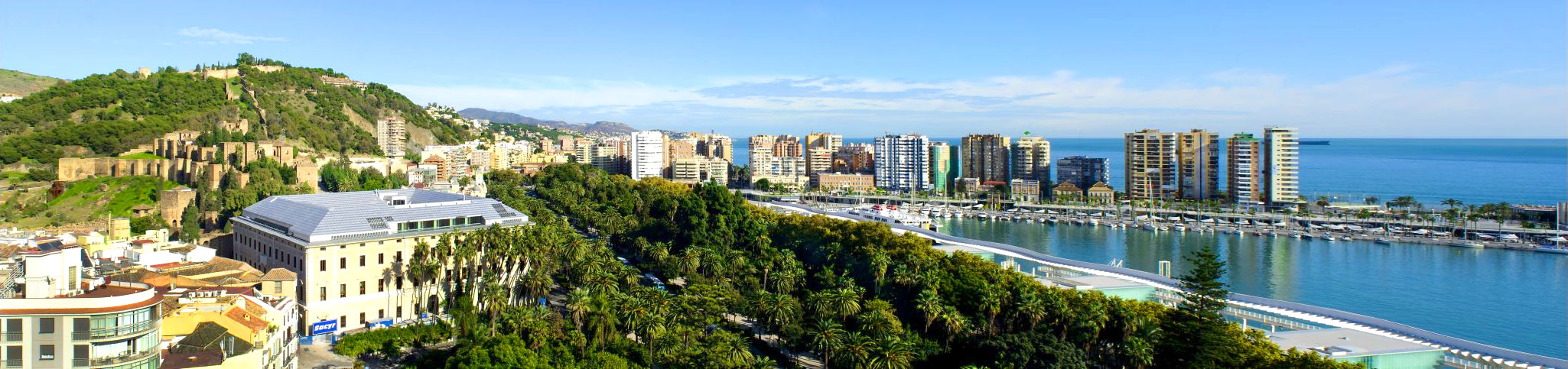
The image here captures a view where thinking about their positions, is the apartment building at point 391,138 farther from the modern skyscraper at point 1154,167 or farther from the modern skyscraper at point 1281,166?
the modern skyscraper at point 1281,166

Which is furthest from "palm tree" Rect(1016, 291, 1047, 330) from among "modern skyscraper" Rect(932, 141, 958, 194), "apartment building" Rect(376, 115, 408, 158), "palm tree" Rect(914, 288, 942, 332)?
"modern skyscraper" Rect(932, 141, 958, 194)

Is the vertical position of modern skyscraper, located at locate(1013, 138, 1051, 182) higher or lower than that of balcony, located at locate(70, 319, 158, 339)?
higher

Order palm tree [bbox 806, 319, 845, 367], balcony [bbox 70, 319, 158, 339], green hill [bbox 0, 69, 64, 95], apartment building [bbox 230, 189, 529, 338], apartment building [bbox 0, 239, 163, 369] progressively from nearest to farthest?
1. apartment building [bbox 0, 239, 163, 369]
2. balcony [bbox 70, 319, 158, 339]
3. palm tree [bbox 806, 319, 845, 367]
4. apartment building [bbox 230, 189, 529, 338]
5. green hill [bbox 0, 69, 64, 95]

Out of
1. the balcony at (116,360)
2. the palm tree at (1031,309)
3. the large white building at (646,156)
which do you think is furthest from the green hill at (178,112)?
the palm tree at (1031,309)

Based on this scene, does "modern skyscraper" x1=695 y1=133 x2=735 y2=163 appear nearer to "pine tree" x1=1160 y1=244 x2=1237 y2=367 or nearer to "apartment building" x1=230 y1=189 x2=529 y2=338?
"apartment building" x1=230 y1=189 x2=529 y2=338

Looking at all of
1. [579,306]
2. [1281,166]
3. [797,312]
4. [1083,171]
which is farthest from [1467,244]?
[579,306]

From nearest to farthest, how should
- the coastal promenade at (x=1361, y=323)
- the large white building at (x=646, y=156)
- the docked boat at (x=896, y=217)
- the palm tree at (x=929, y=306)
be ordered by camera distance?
the coastal promenade at (x=1361, y=323), the palm tree at (x=929, y=306), the docked boat at (x=896, y=217), the large white building at (x=646, y=156)
